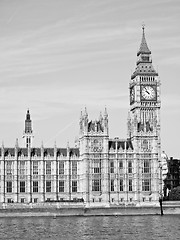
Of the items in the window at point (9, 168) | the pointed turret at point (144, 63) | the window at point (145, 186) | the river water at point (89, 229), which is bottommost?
the river water at point (89, 229)

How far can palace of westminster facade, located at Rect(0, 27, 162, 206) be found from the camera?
15025 centimetres

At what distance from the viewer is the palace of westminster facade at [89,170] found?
15025cm

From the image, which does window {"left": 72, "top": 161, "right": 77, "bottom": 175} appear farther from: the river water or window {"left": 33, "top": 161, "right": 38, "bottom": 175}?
the river water

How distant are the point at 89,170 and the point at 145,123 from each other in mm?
17602

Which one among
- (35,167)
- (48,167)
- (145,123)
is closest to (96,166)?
(48,167)

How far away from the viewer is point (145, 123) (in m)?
160

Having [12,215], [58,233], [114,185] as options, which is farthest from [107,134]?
[58,233]

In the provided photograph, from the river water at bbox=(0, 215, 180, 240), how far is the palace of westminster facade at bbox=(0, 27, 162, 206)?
2272 cm

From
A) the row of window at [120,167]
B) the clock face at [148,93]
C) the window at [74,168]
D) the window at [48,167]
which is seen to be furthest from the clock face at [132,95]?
the window at [48,167]

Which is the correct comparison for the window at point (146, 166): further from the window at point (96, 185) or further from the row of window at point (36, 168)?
the row of window at point (36, 168)

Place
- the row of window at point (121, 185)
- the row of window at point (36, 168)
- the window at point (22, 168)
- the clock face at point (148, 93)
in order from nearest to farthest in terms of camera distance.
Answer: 1. the row of window at point (36, 168)
2. the window at point (22, 168)
3. the row of window at point (121, 185)
4. the clock face at point (148, 93)

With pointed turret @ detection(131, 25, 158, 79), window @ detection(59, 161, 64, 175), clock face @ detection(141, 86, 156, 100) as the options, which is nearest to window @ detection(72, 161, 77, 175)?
window @ detection(59, 161, 64, 175)

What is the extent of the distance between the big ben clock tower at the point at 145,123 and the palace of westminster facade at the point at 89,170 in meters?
0.20

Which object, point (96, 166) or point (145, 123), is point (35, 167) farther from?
point (145, 123)
